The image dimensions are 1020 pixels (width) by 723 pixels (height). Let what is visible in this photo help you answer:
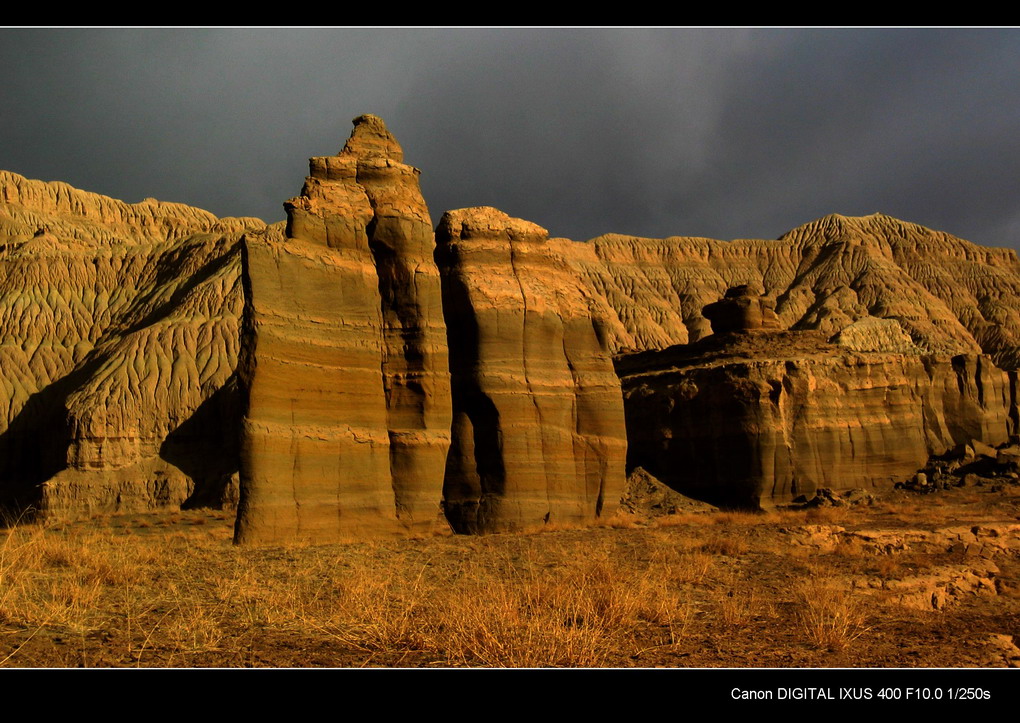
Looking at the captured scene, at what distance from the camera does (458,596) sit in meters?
9.16

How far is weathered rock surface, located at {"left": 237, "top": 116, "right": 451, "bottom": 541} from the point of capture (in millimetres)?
16312

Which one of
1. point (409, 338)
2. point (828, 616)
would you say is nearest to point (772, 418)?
point (409, 338)

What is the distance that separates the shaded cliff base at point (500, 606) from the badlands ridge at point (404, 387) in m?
2.77

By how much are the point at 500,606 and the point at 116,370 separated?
Answer: 6540 centimetres

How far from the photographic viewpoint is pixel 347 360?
18.2 meters

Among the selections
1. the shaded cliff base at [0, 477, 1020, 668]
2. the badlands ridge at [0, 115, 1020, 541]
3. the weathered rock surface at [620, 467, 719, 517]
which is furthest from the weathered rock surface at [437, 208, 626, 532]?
the weathered rock surface at [620, 467, 719, 517]

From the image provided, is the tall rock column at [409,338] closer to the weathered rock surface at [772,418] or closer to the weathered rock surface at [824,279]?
Result: the weathered rock surface at [772,418]

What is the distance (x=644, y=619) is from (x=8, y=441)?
243 ft

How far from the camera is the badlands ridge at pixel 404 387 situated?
1744 cm

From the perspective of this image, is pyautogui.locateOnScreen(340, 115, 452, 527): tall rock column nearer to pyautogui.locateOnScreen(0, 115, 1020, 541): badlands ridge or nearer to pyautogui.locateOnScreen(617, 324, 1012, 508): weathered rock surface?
pyautogui.locateOnScreen(0, 115, 1020, 541): badlands ridge

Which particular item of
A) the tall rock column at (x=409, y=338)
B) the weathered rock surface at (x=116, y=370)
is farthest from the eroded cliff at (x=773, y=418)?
the weathered rock surface at (x=116, y=370)

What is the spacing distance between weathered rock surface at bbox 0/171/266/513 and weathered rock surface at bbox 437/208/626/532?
26.0 metres

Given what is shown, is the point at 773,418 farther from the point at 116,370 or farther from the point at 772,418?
the point at 116,370

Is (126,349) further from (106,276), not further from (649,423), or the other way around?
(649,423)
